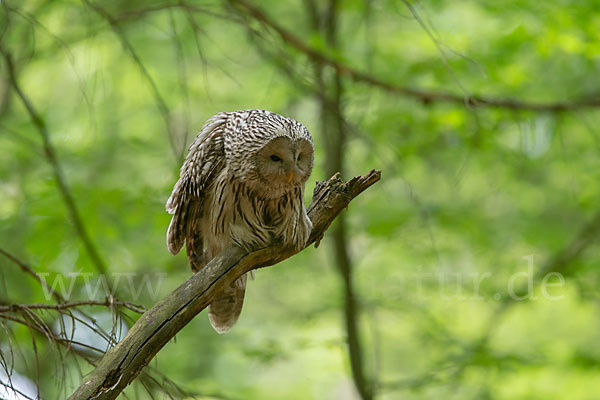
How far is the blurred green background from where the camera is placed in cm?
557

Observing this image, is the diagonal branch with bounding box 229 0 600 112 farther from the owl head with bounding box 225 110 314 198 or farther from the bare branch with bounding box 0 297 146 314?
Result: the bare branch with bounding box 0 297 146 314

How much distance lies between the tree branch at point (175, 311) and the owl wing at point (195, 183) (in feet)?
1.72

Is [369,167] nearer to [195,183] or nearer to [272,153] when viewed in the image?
[195,183]

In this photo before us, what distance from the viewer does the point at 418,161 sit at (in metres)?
7.27

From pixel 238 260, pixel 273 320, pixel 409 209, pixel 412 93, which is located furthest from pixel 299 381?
pixel 238 260

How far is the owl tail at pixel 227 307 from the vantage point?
3.59 m

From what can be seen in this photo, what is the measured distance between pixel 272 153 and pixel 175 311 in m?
0.88

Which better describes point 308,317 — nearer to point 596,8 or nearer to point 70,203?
point 70,203

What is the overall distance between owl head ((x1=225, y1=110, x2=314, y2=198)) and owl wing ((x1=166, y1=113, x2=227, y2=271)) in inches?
7.7

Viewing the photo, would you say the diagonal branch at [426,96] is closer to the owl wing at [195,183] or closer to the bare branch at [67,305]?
the owl wing at [195,183]

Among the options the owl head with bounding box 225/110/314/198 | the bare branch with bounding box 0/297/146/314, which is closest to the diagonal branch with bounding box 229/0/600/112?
the owl head with bounding box 225/110/314/198

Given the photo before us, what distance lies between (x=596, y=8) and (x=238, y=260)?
4470 mm

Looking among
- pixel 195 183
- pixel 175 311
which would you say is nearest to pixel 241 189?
pixel 195 183

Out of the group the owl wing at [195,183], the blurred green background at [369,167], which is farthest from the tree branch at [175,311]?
the blurred green background at [369,167]
